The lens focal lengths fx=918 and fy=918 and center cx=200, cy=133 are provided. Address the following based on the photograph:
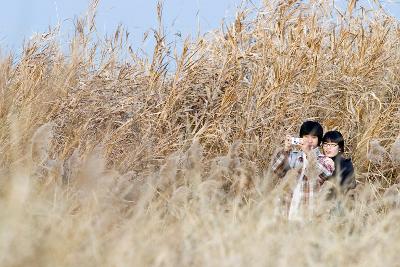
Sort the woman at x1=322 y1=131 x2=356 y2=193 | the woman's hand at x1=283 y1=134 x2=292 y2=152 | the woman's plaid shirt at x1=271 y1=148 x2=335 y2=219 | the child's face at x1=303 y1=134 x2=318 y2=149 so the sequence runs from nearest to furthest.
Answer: the woman's plaid shirt at x1=271 y1=148 x2=335 y2=219
the woman's hand at x1=283 y1=134 x2=292 y2=152
the woman at x1=322 y1=131 x2=356 y2=193
the child's face at x1=303 y1=134 x2=318 y2=149

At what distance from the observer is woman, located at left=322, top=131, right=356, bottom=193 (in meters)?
5.76

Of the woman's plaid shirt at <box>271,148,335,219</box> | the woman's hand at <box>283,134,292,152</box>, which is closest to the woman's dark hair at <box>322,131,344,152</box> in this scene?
the woman's plaid shirt at <box>271,148,335,219</box>

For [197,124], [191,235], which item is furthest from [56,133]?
[191,235]

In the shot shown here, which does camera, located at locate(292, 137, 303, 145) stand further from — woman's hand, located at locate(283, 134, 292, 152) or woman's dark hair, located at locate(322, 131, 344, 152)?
woman's dark hair, located at locate(322, 131, 344, 152)

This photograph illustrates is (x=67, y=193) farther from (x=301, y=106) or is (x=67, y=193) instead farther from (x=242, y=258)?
(x=301, y=106)

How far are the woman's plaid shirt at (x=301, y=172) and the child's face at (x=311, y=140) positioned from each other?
170mm

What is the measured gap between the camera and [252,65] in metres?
7.09

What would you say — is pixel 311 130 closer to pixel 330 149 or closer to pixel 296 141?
pixel 330 149

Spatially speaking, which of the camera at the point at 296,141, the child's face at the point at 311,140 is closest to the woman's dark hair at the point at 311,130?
the child's face at the point at 311,140

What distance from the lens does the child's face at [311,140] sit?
5.88 m

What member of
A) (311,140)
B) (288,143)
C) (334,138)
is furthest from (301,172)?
(334,138)

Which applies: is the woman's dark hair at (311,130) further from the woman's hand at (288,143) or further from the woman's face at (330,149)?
the woman's hand at (288,143)

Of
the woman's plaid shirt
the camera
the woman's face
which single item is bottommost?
the woman's plaid shirt

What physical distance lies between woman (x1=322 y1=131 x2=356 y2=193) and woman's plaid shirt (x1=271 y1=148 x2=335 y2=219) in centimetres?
8
